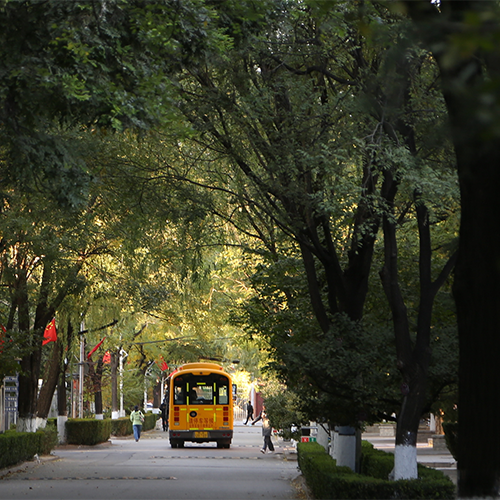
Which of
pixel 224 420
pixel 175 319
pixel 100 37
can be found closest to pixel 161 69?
pixel 100 37

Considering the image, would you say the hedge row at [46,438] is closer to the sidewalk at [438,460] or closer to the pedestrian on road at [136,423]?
the pedestrian on road at [136,423]

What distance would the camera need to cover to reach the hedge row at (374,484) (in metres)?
10.8

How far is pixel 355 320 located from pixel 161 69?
586 cm

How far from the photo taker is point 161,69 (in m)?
10.7

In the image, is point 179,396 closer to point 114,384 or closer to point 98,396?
point 98,396

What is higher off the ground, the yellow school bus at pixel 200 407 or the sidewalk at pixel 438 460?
the yellow school bus at pixel 200 407

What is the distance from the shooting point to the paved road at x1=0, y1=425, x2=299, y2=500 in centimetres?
1641

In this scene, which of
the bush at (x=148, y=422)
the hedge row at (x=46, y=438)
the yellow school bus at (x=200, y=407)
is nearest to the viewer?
the hedge row at (x=46, y=438)

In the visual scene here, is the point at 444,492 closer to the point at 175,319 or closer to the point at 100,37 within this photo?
the point at 100,37

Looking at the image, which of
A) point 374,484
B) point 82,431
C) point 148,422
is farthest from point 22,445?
point 148,422

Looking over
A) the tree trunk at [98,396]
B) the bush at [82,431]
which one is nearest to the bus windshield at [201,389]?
the bush at [82,431]

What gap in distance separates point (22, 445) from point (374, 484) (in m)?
15.2

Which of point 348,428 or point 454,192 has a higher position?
point 454,192

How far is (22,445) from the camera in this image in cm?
2356
